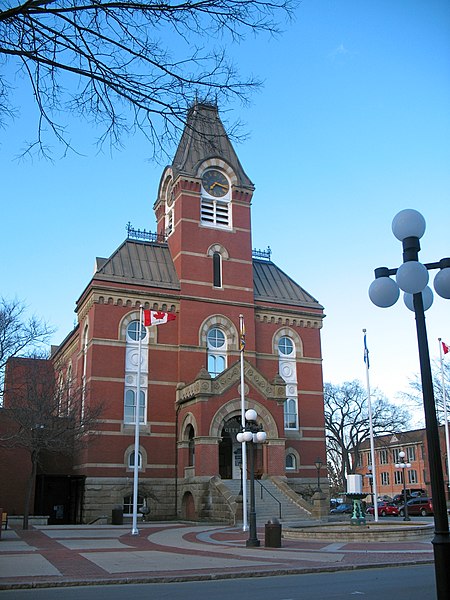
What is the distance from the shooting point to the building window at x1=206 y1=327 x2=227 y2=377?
134 ft

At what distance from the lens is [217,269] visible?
4284 cm

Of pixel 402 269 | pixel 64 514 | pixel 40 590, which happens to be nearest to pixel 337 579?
pixel 40 590

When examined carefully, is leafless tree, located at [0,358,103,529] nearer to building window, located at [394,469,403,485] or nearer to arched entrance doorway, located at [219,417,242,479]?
arched entrance doorway, located at [219,417,242,479]

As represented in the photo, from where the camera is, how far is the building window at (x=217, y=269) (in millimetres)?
42469

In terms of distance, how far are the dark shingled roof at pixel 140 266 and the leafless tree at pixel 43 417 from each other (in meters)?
7.19

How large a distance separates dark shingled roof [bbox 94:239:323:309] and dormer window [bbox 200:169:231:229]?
385cm

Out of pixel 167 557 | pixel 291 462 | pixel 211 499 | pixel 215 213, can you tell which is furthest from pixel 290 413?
pixel 167 557

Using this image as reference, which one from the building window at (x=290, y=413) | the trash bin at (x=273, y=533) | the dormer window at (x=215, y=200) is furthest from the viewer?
the dormer window at (x=215, y=200)

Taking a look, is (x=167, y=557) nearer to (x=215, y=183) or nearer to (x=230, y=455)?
(x=230, y=455)

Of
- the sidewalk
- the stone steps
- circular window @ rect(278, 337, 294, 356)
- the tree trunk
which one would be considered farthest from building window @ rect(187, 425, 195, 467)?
the sidewalk

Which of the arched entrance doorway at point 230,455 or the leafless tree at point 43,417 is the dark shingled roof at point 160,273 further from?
the arched entrance doorway at point 230,455

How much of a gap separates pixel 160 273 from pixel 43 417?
557 inches

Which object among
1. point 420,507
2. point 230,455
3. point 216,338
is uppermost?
point 216,338

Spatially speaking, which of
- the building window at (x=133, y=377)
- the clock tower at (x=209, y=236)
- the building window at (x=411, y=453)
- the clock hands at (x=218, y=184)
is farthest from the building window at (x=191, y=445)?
the building window at (x=411, y=453)
